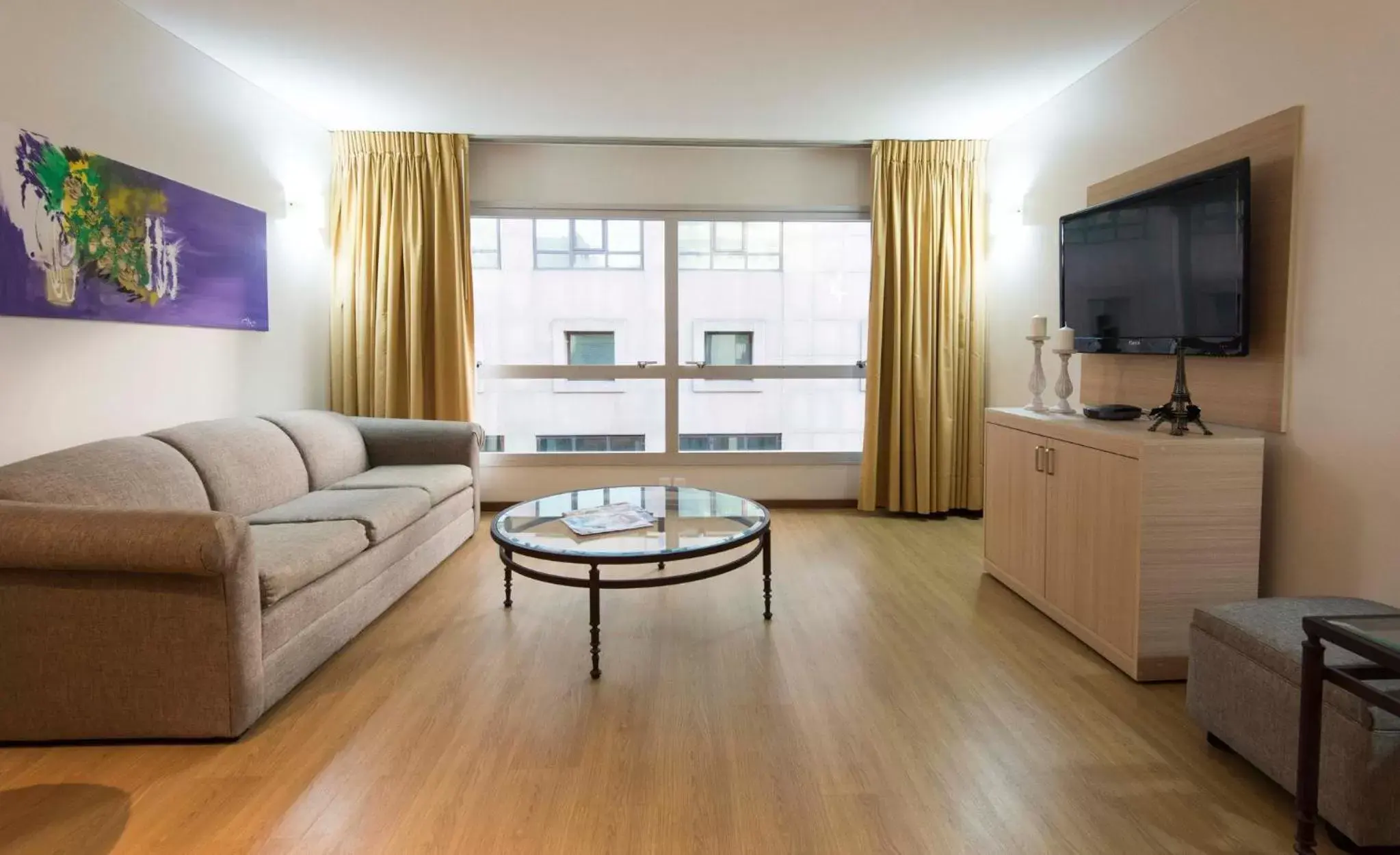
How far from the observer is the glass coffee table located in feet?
8.09

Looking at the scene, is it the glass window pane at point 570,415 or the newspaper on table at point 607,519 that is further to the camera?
the glass window pane at point 570,415

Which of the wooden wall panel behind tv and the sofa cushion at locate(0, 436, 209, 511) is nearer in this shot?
the sofa cushion at locate(0, 436, 209, 511)

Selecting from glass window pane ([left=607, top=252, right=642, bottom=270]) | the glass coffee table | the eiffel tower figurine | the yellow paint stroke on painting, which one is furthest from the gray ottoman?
the yellow paint stroke on painting

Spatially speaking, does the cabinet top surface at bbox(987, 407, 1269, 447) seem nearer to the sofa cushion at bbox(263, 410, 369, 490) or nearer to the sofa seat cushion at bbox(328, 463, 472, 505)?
the sofa seat cushion at bbox(328, 463, 472, 505)

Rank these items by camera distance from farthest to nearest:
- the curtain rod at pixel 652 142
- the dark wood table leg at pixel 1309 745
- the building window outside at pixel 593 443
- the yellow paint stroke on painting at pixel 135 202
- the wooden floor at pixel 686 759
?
the building window outside at pixel 593 443, the curtain rod at pixel 652 142, the yellow paint stroke on painting at pixel 135 202, the wooden floor at pixel 686 759, the dark wood table leg at pixel 1309 745

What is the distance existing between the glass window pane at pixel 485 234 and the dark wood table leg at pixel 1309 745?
15.1 ft

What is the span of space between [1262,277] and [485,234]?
4182 millimetres

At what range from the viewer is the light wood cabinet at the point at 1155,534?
233 centimetres

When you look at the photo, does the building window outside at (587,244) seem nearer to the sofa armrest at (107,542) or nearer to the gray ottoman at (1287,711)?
the sofa armrest at (107,542)

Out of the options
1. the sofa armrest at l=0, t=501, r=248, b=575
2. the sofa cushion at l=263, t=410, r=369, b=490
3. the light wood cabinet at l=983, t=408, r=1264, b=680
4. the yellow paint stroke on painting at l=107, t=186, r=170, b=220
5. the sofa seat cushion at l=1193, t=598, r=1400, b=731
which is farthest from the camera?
the sofa cushion at l=263, t=410, r=369, b=490

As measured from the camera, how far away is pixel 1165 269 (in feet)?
9.05

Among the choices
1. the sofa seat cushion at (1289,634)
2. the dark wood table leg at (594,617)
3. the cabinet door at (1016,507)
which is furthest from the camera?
the cabinet door at (1016,507)

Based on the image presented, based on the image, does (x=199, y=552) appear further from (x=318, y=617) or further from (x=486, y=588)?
(x=486, y=588)

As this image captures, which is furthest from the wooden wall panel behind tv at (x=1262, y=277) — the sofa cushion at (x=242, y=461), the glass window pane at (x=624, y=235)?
the sofa cushion at (x=242, y=461)
